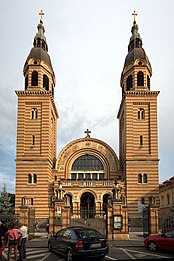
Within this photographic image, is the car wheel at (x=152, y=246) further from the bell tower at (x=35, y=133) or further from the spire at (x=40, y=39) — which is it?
the spire at (x=40, y=39)

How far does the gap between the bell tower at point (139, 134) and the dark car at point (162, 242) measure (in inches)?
809

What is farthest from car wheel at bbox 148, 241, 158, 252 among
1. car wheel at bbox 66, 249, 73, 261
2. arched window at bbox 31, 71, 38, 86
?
arched window at bbox 31, 71, 38, 86

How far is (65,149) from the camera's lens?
44.2m

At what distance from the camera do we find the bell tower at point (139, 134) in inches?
1545

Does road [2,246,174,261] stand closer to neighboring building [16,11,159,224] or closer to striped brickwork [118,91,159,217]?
neighboring building [16,11,159,224]

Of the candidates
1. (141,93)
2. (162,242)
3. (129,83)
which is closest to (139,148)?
(141,93)

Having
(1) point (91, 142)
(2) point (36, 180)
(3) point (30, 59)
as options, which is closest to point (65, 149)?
(1) point (91, 142)

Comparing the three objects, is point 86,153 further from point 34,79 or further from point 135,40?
point 135,40

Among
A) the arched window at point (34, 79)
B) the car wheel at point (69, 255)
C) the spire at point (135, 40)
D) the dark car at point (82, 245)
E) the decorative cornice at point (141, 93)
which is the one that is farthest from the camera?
the spire at point (135, 40)

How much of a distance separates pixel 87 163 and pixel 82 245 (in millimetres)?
30503

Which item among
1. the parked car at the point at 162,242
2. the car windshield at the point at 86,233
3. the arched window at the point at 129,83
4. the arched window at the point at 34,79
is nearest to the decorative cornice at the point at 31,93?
the arched window at the point at 34,79

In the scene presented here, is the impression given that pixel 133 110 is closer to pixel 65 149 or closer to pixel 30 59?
pixel 65 149

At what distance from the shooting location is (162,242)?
17.1 metres

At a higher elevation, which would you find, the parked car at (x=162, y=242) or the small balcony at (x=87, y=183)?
the small balcony at (x=87, y=183)
